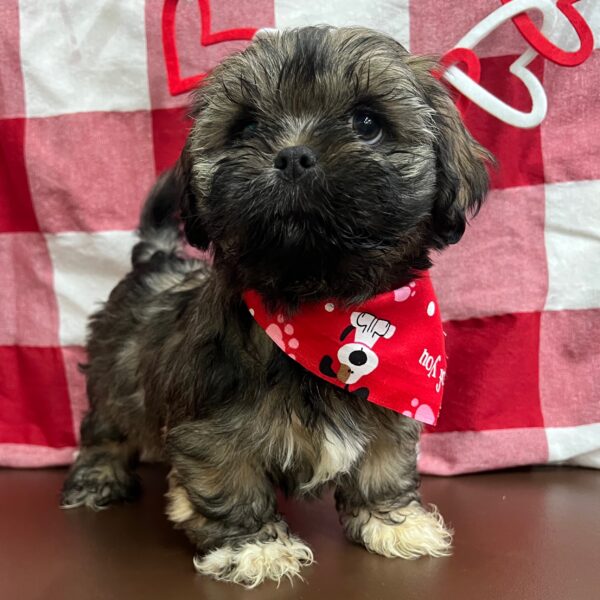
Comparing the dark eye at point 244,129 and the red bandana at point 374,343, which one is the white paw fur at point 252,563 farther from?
the dark eye at point 244,129

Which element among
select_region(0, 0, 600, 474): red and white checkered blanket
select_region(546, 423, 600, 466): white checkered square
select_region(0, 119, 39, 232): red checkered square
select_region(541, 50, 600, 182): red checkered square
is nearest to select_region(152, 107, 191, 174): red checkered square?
select_region(0, 0, 600, 474): red and white checkered blanket

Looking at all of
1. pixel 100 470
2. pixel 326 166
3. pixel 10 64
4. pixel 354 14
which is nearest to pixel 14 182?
pixel 10 64

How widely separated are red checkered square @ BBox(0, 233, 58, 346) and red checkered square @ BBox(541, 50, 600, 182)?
5.02 feet

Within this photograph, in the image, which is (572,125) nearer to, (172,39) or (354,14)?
(354,14)

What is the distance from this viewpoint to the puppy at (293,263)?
4.59ft

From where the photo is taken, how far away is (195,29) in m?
2.30

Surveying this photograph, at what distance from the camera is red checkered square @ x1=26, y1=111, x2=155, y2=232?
2381mm

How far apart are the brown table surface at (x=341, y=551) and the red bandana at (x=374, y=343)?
35 cm

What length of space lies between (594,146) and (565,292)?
0.41 metres

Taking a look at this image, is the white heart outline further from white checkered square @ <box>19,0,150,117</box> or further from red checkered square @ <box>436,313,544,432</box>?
white checkered square @ <box>19,0,150,117</box>

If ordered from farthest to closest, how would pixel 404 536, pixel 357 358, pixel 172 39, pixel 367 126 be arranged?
1. pixel 172 39
2. pixel 404 536
3. pixel 357 358
4. pixel 367 126

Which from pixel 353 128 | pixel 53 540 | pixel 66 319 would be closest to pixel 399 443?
pixel 353 128

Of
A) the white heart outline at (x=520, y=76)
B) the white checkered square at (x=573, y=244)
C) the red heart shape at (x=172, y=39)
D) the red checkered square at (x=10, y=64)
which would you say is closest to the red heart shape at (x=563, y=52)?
the white heart outline at (x=520, y=76)

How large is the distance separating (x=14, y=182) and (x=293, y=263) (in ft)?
4.35
